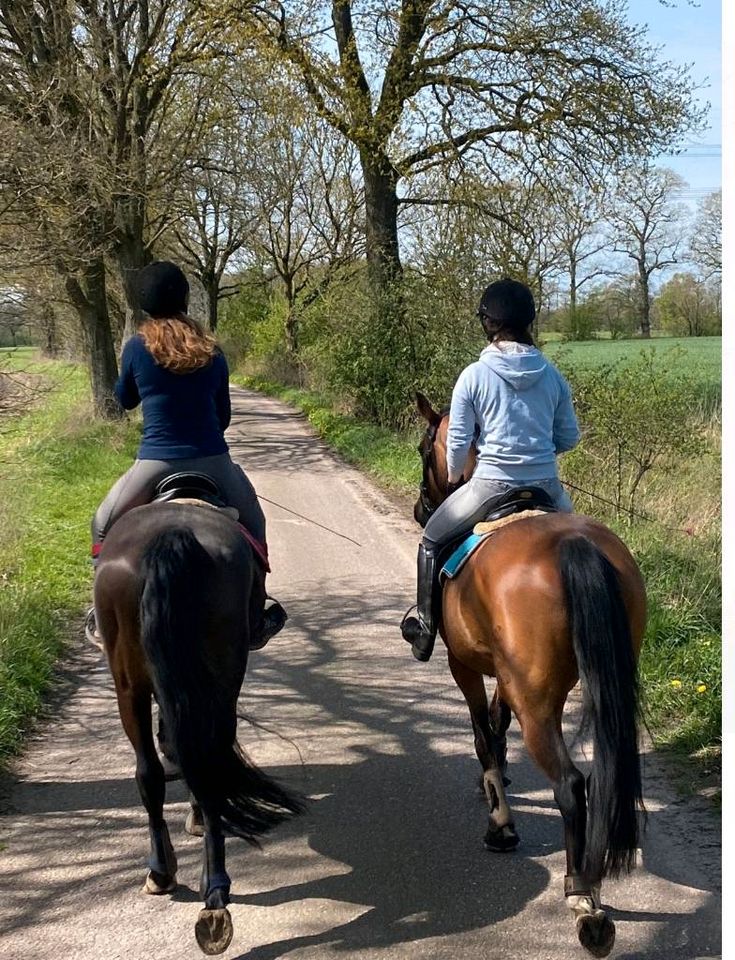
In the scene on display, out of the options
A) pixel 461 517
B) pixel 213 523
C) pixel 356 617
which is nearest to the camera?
pixel 213 523

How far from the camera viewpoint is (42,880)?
13.4ft

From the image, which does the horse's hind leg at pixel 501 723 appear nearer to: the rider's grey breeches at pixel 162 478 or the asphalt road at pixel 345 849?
the asphalt road at pixel 345 849

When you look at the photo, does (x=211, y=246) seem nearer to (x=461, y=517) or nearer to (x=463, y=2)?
(x=463, y=2)

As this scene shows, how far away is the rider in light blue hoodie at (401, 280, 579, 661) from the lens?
4227mm

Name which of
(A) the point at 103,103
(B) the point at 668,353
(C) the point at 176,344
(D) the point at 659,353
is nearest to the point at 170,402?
(C) the point at 176,344

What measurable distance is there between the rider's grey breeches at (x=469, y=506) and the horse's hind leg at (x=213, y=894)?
1.64 m

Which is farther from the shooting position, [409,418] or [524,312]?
[409,418]

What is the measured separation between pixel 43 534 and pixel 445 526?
290 inches

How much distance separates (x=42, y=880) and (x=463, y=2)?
16.9 meters

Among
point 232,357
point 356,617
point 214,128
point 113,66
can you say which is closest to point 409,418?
point 214,128

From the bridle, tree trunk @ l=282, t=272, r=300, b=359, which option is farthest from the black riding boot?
tree trunk @ l=282, t=272, r=300, b=359

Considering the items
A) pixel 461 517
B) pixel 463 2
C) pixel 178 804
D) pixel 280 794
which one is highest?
pixel 463 2

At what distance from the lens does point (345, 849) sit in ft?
14.1

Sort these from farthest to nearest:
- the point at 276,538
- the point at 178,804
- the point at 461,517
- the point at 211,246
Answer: the point at 211,246
the point at 276,538
the point at 178,804
the point at 461,517
